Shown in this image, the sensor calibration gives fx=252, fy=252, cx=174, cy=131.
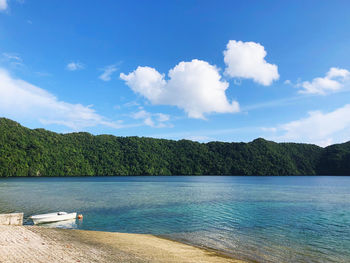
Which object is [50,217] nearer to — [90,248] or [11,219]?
[11,219]

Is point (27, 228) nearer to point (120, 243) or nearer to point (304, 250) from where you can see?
point (120, 243)

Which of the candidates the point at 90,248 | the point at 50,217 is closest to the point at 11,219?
the point at 50,217

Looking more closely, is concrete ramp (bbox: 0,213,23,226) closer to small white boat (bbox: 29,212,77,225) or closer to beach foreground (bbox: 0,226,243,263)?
beach foreground (bbox: 0,226,243,263)

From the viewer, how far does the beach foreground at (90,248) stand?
14.8 m

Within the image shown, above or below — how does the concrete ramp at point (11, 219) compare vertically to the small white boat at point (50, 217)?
above

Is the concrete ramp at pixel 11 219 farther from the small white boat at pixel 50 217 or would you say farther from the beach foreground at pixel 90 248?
the small white boat at pixel 50 217

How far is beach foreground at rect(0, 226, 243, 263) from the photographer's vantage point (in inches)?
583

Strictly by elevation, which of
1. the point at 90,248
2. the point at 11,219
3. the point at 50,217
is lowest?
the point at 50,217

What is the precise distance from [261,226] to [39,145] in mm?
199195

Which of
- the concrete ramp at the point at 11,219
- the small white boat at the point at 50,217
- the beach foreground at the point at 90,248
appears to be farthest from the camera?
the small white boat at the point at 50,217

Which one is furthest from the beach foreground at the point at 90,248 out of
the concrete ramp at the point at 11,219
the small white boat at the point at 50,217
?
the small white boat at the point at 50,217

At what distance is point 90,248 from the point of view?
691 inches

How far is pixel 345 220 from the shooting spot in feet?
107

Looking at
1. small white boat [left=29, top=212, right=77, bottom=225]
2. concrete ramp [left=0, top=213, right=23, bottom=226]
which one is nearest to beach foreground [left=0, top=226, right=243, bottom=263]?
concrete ramp [left=0, top=213, right=23, bottom=226]
